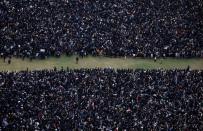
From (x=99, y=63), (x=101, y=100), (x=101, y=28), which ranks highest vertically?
(x=101, y=28)

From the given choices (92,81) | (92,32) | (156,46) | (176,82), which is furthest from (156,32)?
(92,81)

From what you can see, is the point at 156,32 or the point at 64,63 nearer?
the point at 64,63

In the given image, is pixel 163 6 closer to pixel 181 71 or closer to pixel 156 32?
pixel 156 32

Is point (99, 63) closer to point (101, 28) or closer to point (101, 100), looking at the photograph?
point (101, 28)

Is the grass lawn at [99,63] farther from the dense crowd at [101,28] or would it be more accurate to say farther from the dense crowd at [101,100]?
the dense crowd at [101,100]

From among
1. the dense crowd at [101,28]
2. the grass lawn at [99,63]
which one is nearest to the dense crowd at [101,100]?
the grass lawn at [99,63]

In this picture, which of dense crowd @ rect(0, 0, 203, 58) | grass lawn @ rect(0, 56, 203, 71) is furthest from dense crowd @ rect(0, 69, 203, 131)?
dense crowd @ rect(0, 0, 203, 58)

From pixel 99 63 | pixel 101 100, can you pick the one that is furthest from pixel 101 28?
pixel 101 100
